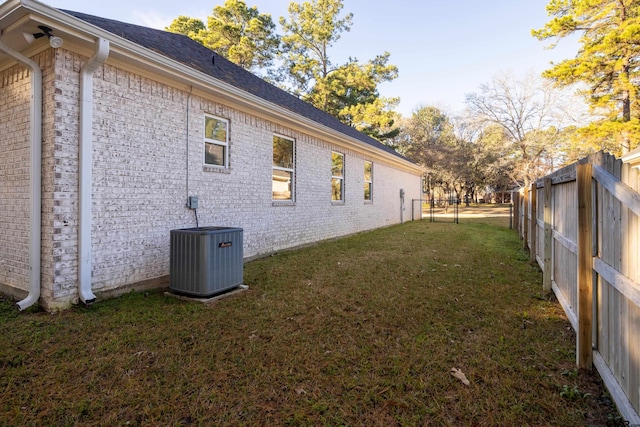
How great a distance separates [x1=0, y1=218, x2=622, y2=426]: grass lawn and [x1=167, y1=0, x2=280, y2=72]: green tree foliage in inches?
900

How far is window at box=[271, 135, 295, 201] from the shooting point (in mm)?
7812

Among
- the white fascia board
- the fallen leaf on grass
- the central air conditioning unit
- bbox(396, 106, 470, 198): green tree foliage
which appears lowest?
the fallen leaf on grass

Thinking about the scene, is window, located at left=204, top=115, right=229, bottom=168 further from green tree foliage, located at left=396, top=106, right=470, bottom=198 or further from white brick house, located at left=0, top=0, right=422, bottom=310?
green tree foliage, located at left=396, top=106, right=470, bottom=198

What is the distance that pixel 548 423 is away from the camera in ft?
6.51

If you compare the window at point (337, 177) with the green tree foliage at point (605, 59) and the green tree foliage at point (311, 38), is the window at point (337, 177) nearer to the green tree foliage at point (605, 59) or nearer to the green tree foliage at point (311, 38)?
the green tree foliage at point (605, 59)

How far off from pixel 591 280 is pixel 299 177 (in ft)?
22.7

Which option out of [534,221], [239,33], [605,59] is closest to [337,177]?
[534,221]

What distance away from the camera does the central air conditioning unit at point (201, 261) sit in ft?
14.1

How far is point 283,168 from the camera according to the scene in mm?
8070

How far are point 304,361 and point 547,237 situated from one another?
4.22 metres

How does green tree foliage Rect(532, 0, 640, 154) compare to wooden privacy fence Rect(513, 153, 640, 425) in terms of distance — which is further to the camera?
green tree foliage Rect(532, 0, 640, 154)

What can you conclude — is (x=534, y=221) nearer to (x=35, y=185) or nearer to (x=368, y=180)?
(x=368, y=180)

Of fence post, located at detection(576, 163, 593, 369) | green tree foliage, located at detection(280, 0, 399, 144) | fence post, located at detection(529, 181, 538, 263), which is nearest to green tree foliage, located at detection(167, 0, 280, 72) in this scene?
green tree foliage, located at detection(280, 0, 399, 144)

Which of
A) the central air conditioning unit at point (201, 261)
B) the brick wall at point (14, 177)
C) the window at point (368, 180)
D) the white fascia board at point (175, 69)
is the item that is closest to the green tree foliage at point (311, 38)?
the window at point (368, 180)
